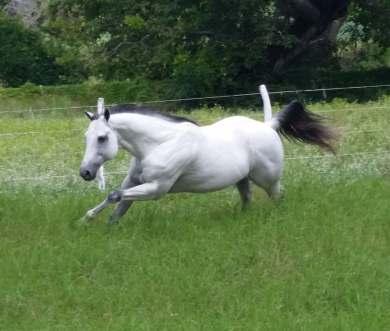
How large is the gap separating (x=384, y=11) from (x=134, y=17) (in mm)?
7250

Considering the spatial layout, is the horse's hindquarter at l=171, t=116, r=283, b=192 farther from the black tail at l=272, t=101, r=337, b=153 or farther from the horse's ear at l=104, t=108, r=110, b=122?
the horse's ear at l=104, t=108, r=110, b=122

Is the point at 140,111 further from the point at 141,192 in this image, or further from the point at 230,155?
the point at 230,155

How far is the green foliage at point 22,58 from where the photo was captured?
36.3 metres

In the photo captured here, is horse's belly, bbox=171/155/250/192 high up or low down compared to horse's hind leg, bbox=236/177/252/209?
up

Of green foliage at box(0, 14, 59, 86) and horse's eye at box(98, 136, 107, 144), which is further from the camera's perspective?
green foliage at box(0, 14, 59, 86)

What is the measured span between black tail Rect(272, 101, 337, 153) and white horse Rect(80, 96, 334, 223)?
0.45m

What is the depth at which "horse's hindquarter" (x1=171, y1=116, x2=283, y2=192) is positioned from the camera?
9.28 meters

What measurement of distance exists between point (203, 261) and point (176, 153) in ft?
3.73

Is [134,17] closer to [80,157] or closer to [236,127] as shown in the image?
[80,157]

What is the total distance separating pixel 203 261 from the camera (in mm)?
8375

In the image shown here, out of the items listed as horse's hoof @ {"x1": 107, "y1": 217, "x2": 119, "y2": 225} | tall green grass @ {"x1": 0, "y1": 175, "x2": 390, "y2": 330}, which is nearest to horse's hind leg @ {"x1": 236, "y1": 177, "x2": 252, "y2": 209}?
tall green grass @ {"x1": 0, "y1": 175, "x2": 390, "y2": 330}

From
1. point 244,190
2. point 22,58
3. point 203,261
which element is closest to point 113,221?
point 203,261

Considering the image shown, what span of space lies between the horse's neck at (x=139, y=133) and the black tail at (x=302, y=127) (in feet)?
5.32

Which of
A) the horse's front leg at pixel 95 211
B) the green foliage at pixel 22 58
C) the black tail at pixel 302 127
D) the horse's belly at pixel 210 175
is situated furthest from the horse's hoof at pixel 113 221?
the green foliage at pixel 22 58
